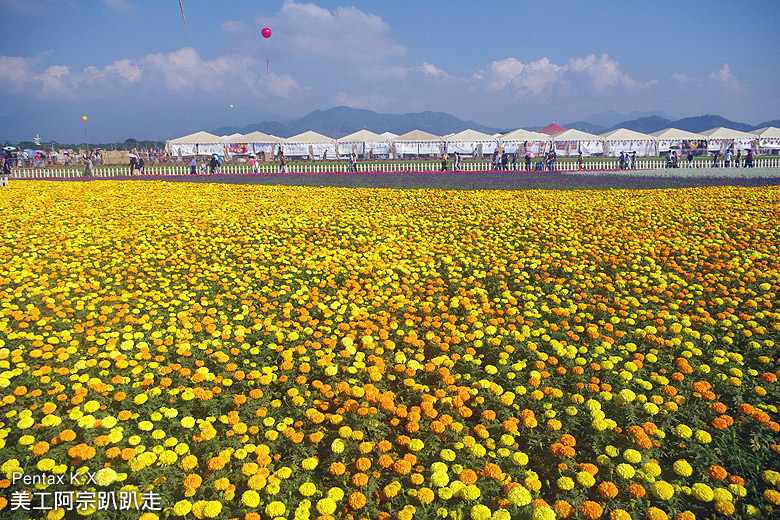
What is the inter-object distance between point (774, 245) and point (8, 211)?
14.8 metres

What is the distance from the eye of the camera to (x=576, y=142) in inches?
2021

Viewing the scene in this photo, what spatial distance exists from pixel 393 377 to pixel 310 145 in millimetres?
47998

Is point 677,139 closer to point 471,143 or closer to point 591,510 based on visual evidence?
point 471,143

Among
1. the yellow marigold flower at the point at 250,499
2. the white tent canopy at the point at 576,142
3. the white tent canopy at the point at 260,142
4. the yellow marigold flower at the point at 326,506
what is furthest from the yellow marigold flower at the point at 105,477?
the white tent canopy at the point at 576,142

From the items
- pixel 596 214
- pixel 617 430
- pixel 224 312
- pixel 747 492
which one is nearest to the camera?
pixel 747 492

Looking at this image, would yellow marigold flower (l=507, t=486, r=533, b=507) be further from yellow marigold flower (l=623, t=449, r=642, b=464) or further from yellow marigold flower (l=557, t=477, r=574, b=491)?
yellow marigold flower (l=623, t=449, r=642, b=464)

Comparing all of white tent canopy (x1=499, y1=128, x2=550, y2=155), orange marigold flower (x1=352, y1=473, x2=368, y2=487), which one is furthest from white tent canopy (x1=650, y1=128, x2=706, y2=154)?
orange marigold flower (x1=352, y1=473, x2=368, y2=487)

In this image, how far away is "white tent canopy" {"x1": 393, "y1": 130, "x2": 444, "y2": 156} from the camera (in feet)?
155

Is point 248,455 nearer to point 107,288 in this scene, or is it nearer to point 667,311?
point 107,288

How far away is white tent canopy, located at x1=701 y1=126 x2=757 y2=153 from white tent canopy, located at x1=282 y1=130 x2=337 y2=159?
1417 inches

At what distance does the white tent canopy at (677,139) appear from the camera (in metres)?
44.4

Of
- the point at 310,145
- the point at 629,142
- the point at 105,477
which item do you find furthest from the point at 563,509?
the point at 629,142

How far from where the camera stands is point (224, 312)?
549 centimetres

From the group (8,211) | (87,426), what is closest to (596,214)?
(87,426)
